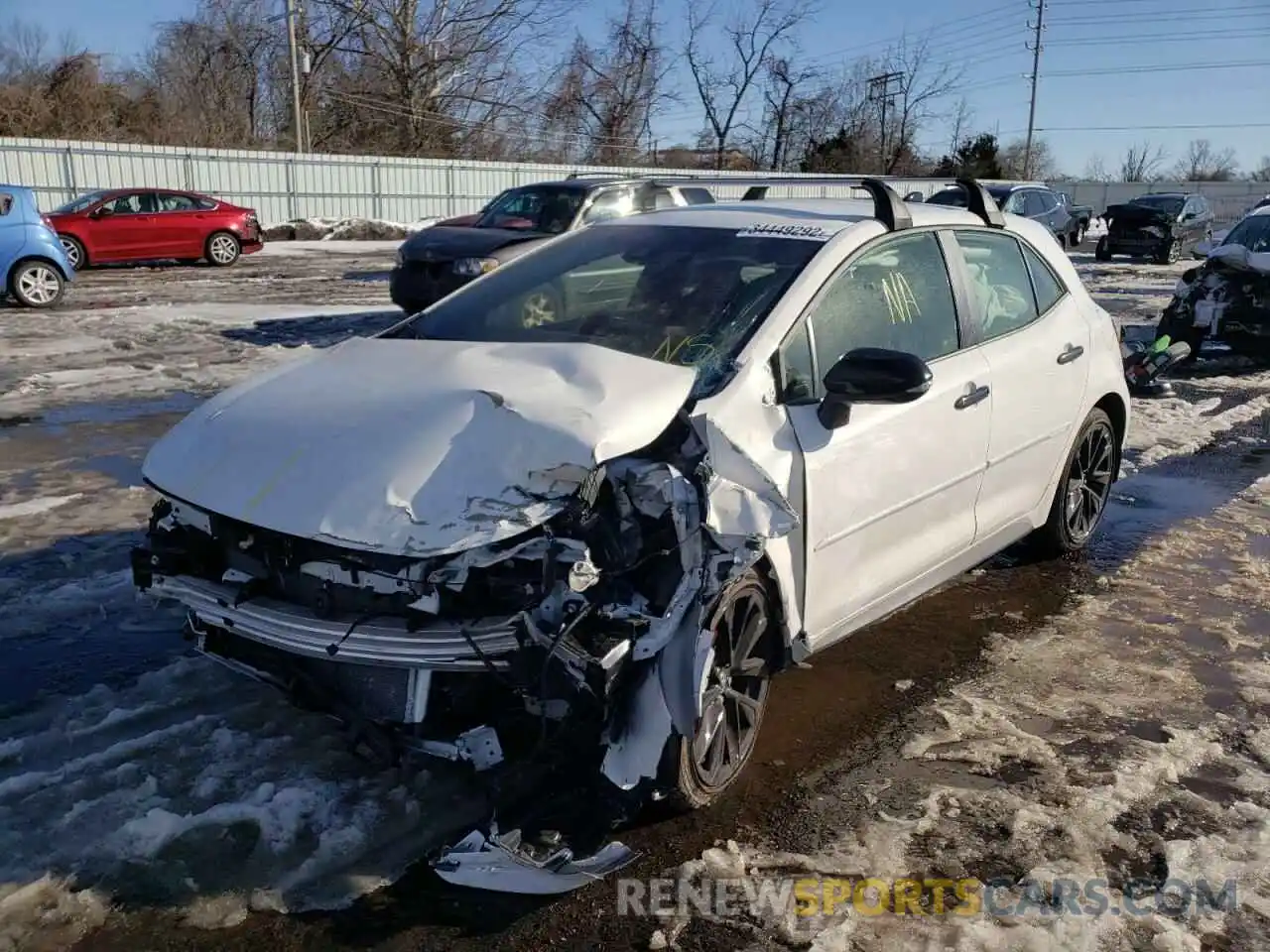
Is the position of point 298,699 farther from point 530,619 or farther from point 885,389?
point 885,389

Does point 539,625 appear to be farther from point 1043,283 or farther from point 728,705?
point 1043,283

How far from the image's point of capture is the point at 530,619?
2.75 metres

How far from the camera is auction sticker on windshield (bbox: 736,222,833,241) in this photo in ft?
13.1

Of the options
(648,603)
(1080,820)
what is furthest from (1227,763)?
(648,603)

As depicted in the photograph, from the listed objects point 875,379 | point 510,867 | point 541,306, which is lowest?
point 510,867

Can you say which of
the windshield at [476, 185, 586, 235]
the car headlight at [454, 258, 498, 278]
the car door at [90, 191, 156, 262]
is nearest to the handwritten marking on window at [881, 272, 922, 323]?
the car headlight at [454, 258, 498, 278]

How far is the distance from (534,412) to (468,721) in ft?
2.85

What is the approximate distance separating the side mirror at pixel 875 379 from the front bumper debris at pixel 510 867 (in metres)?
1.57

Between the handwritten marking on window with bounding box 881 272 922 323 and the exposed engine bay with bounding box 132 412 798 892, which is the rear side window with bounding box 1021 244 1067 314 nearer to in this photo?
the handwritten marking on window with bounding box 881 272 922 323

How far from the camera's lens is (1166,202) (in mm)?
27406

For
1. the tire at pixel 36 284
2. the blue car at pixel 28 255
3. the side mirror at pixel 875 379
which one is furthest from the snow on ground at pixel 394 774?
the tire at pixel 36 284

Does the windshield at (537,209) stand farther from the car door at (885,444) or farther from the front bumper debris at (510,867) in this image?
the front bumper debris at (510,867)

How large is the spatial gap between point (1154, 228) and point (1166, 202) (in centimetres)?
148

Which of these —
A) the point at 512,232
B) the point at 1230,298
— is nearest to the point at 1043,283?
the point at 1230,298
